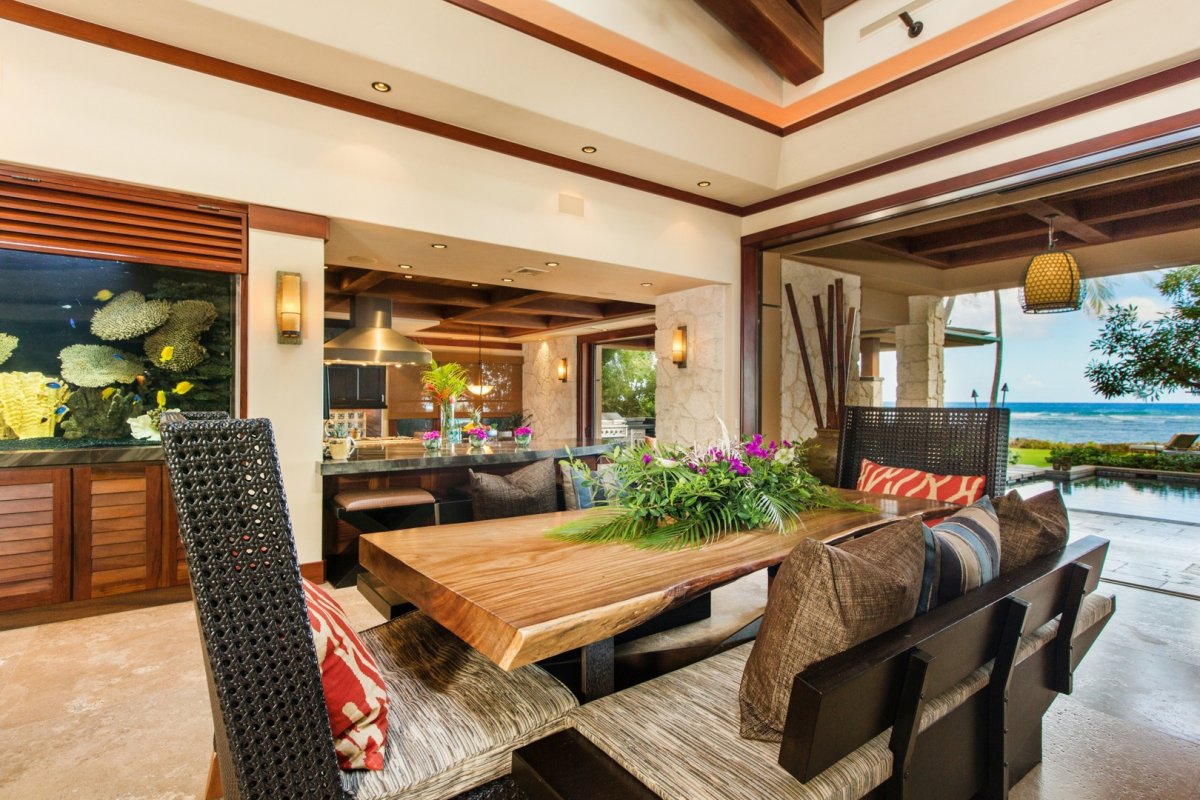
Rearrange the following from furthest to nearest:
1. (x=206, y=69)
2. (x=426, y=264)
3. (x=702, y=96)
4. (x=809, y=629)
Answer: (x=426, y=264), (x=702, y=96), (x=206, y=69), (x=809, y=629)

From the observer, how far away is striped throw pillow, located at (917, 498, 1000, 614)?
123 centimetres

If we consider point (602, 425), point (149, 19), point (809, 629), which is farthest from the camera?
point (602, 425)

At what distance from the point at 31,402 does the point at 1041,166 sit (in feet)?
19.1

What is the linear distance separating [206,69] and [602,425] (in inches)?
296

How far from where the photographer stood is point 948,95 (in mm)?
3961

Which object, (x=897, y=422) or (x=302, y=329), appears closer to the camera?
(x=897, y=422)

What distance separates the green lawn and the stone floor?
535cm

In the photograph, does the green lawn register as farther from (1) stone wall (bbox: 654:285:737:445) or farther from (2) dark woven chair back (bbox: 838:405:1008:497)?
(2) dark woven chair back (bbox: 838:405:1008:497)

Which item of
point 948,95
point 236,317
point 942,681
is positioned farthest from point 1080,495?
point 236,317

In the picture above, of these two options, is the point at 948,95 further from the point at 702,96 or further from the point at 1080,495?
the point at 1080,495

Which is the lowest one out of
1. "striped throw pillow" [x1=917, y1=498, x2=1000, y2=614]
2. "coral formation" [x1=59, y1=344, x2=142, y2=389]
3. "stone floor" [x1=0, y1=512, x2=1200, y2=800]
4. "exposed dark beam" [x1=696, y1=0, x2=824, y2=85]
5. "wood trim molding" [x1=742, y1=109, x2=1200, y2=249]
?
"stone floor" [x1=0, y1=512, x2=1200, y2=800]

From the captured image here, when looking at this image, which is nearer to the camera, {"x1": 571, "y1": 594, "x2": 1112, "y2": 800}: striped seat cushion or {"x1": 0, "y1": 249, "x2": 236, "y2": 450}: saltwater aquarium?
{"x1": 571, "y1": 594, "x2": 1112, "y2": 800}: striped seat cushion

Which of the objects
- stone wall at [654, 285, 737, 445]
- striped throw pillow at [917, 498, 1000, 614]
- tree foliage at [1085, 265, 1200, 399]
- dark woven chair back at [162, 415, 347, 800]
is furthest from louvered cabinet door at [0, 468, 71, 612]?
→ tree foliage at [1085, 265, 1200, 399]

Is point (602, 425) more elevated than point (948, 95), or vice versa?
point (948, 95)
